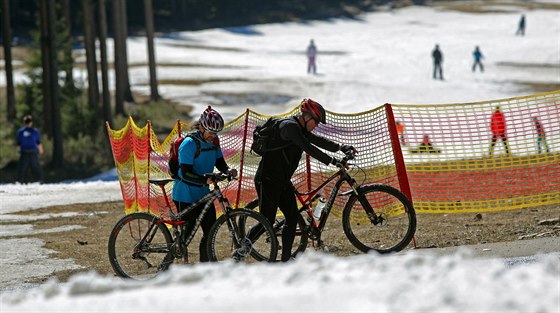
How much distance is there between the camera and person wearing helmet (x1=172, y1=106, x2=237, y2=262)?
1011 centimetres

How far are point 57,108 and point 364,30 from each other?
1886 inches

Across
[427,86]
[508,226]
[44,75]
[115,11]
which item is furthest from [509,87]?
[508,226]

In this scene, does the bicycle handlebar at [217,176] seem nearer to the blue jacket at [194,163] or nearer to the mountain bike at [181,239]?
the mountain bike at [181,239]

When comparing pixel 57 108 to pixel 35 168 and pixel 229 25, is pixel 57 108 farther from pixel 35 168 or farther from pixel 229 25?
pixel 229 25

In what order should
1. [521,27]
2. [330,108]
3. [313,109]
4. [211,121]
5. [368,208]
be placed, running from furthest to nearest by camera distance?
[521,27] < [330,108] < [368,208] < [313,109] < [211,121]

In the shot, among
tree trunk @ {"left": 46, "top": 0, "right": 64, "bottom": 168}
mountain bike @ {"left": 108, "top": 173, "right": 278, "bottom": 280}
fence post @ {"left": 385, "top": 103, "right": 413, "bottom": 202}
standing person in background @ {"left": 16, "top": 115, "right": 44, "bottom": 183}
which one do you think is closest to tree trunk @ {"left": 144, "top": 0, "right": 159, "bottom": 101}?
tree trunk @ {"left": 46, "top": 0, "right": 64, "bottom": 168}

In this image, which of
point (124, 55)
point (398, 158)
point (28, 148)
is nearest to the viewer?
point (398, 158)

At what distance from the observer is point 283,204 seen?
10.6 meters

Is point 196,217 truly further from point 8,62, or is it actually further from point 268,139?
point 8,62

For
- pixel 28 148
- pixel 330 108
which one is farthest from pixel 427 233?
pixel 330 108

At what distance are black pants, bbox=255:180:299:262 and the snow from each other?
1159 mm

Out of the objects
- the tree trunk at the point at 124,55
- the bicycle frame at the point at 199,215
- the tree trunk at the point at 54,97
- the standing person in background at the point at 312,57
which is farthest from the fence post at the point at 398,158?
the standing person in background at the point at 312,57

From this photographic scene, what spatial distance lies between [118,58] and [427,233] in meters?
28.5

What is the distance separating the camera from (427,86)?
49094 mm
